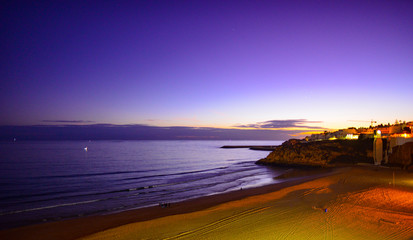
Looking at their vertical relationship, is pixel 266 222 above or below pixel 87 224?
above

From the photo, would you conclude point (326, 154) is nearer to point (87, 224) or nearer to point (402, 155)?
point (402, 155)

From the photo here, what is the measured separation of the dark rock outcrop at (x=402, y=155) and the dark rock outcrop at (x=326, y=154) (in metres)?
4.86

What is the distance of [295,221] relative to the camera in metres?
10.2

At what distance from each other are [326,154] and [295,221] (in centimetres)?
3184

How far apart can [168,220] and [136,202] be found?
6670mm

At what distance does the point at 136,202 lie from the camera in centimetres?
1700

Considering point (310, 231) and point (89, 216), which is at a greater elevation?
point (310, 231)

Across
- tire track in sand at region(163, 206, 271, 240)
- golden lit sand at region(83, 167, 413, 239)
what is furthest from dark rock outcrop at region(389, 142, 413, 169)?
tire track in sand at region(163, 206, 271, 240)

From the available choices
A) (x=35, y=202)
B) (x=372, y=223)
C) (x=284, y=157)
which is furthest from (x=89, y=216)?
(x=284, y=157)

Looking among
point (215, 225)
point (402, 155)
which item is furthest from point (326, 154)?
point (215, 225)

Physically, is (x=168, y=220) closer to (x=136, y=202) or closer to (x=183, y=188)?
(x=136, y=202)

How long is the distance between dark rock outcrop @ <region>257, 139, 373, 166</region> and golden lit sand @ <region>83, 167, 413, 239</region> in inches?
933

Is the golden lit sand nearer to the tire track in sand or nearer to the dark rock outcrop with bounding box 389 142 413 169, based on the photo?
the tire track in sand

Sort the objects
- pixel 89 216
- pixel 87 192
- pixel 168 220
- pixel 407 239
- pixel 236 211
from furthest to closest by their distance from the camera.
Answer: pixel 87 192 → pixel 89 216 → pixel 236 211 → pixel 168 220 → pixel 407 239
